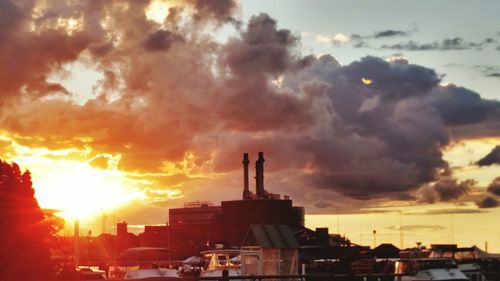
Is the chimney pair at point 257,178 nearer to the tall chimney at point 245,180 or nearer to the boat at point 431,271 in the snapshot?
the tall chimney at point 245,180

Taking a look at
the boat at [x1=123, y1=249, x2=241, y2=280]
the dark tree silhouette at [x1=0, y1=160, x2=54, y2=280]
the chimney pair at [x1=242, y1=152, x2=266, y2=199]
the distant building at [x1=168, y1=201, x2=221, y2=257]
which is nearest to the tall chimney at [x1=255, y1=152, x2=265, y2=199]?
the chimney pair at [x1=242, y1=152, x2=266, y2=199]

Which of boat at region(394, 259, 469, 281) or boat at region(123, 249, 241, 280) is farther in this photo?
boat at region(123, 249, 241, 280)

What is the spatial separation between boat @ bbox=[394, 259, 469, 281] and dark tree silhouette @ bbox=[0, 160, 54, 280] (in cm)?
2070

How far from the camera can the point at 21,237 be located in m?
47.5

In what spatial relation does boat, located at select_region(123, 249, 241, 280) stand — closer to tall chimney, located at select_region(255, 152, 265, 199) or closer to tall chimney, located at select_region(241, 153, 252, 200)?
tall chimney, located at select_region(255, 152, 265, 199)

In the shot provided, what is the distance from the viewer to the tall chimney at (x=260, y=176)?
15475cm

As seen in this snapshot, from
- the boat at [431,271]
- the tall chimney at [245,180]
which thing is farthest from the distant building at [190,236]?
the boat at [431,271]

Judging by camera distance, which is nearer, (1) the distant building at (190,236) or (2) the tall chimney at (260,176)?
(2) the tall chimney at (260,176)

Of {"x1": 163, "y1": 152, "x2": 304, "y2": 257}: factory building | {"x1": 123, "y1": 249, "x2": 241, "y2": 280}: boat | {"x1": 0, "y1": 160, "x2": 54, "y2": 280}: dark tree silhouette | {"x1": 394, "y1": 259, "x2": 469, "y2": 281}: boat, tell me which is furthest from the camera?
{"x1": 163, "y1": 152, "x2": 304, "y2": 257}: factory building

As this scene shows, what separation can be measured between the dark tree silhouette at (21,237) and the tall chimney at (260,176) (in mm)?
105140

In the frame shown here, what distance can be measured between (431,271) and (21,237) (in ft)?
79.0

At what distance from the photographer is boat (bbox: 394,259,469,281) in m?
39.3

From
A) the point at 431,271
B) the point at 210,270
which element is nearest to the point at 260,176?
the point at 210,270

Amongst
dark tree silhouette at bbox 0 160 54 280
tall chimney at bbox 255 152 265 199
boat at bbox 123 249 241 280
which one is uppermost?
tall chimney at bbox 255 152 265 199
